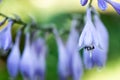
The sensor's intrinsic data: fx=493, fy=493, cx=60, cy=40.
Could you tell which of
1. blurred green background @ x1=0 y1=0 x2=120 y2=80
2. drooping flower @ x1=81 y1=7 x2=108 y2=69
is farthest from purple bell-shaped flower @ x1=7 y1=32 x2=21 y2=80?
blurred green background @ x1=0 y1=0 x2=120 y2=80

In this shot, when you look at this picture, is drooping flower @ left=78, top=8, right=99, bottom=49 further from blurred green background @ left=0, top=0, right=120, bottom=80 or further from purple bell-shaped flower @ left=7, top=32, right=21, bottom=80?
blurred green background @ left=0, top=0, right=120, bottom=80

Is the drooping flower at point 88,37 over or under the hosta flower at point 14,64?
over

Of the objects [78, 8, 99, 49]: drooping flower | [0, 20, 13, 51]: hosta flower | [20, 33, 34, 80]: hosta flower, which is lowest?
[20, 33, 34, 80]: hosta flower

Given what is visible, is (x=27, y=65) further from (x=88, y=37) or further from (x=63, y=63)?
(x=88, y=37)

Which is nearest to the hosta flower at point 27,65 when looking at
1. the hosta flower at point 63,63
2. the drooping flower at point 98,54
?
the hosta flower at point 63,63

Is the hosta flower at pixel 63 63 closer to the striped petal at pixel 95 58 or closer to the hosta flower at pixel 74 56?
the hosta flower at pixel 74 56

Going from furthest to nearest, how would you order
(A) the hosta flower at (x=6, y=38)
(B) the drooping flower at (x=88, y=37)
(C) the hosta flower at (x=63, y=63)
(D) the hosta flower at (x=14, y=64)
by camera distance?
(C) the hosta flower at (x=63, y=63)
(D) the hosta flower at (x=14, y=64)
(A) the hosta flower at (x=6, y=38)
(B) the drooping flower at (x=88, y=37)

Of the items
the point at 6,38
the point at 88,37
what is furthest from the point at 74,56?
the point at 88,37
